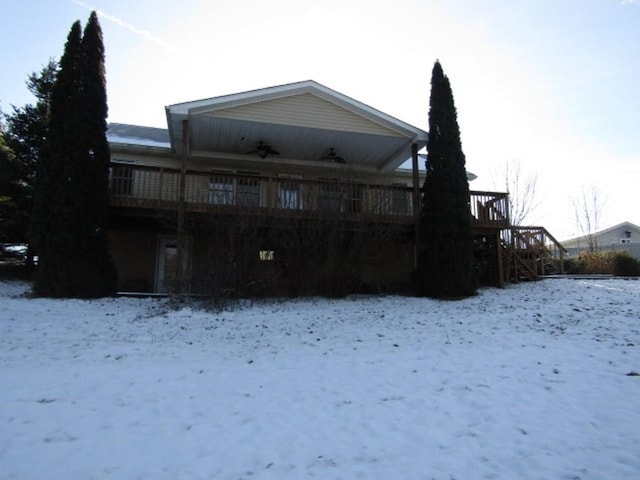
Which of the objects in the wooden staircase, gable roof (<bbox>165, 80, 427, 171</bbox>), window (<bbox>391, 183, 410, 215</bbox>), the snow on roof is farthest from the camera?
the snow on roof

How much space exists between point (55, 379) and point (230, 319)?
12.9 ft

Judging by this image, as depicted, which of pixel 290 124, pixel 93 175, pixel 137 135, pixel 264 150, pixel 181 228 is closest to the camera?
pixel 93 175

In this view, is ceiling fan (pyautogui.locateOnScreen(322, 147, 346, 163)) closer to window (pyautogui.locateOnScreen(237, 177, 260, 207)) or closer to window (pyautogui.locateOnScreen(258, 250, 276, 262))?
window (pyautogui.locateOnScreen(237, 177, 260, 207))

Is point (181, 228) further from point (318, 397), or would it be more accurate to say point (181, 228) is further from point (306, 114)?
point (318, 397)

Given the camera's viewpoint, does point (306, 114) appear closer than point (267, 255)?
No

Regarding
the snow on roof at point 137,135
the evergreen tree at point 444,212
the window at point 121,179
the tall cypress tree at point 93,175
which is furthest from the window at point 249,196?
the evergreen tree at point 444,212

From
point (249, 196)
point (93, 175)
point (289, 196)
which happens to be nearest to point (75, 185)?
point (93, 175)

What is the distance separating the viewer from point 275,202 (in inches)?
483

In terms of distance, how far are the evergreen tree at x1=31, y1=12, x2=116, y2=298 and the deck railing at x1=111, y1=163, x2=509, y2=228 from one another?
878 millimetres

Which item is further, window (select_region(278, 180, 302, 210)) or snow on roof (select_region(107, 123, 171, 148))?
snow on roof (select_region(107, 123, 171, 148))

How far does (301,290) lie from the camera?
1204 centimetres

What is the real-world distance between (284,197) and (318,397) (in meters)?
7.95

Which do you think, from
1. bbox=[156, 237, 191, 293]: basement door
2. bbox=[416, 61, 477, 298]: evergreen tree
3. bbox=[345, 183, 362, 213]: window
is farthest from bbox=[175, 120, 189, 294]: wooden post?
bbox=[416, 61, 477, 298]: evergreen tree

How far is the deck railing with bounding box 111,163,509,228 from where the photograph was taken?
12.0 m
